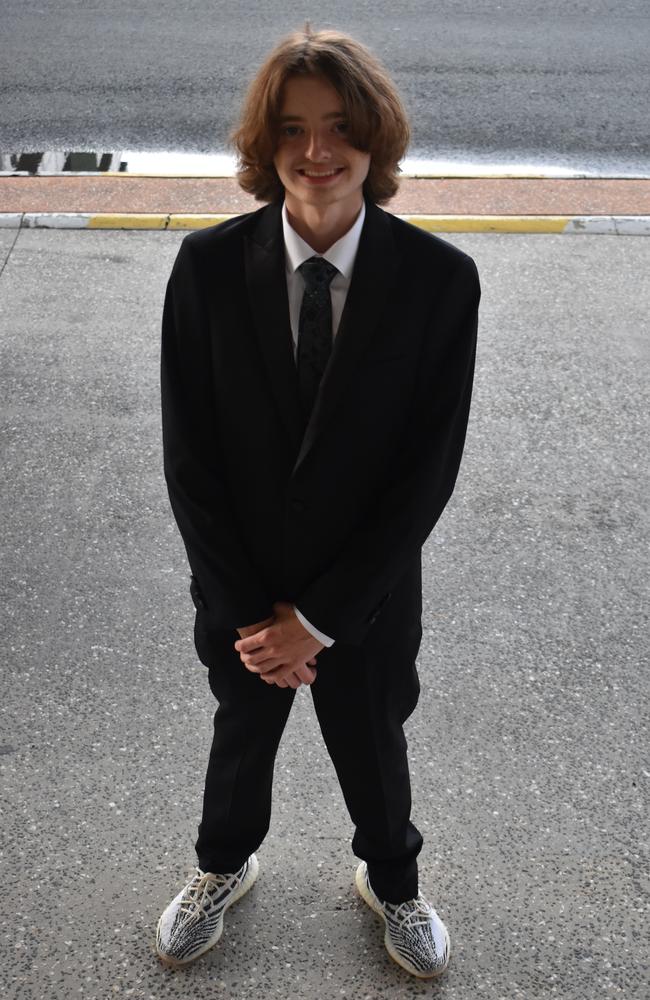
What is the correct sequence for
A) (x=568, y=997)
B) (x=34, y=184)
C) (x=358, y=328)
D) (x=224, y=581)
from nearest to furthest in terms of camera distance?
(x=358, y=328)
(x=224, y=581)
(x=568, y=997)
(x=34, y=184)

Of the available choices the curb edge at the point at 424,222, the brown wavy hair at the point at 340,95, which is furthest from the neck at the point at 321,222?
the curb edge at the point at 424,222

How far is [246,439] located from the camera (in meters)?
2.63

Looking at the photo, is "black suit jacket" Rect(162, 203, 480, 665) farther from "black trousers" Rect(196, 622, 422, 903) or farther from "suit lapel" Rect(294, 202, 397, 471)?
"black trousers" Rect(196, 622, 422, 903)

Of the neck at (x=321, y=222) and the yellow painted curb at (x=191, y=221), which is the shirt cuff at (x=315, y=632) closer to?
the neck at (x=321, y=222)

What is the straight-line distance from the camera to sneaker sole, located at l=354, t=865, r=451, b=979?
316cm

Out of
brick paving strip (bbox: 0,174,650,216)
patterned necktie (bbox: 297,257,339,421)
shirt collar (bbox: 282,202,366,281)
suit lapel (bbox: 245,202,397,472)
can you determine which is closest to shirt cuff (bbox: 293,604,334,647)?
suit lapel (bbox: 245,202,397,472)

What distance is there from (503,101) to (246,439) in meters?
7.66

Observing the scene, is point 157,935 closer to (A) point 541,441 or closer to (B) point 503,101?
(A) point 541,441

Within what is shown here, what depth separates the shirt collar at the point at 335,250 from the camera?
100 inches

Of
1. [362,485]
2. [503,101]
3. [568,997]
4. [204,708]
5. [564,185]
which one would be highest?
[503,101]

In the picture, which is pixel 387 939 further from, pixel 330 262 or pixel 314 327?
pixel 330 262

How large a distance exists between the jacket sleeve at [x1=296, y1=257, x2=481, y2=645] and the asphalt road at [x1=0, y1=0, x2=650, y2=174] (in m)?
6.31

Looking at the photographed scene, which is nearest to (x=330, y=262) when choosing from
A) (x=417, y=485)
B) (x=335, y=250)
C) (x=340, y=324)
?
(x=335, y=250)

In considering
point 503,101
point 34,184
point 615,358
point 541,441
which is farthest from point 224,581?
point 503,101
